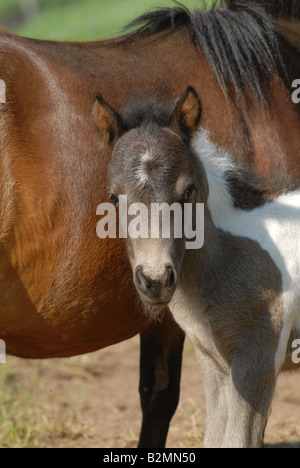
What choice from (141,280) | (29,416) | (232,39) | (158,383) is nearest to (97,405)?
(29,416)

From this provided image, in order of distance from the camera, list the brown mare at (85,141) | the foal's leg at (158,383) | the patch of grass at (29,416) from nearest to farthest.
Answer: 1. the brown mare at (85,141)
2. the foal's leg at (158,383)
3. the patch of grass at (29,416)

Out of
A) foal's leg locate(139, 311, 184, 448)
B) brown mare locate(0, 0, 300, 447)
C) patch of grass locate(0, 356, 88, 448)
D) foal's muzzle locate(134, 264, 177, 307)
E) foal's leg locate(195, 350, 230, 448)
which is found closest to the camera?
foal's muzzle locate(134, 264, 177, 307)

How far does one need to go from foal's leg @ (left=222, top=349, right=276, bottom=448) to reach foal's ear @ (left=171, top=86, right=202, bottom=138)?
981 mm

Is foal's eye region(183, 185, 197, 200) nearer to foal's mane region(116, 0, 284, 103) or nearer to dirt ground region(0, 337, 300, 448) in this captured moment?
foal's mane region(116, 0, 284, 103)

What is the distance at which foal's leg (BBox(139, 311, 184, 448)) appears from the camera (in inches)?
181

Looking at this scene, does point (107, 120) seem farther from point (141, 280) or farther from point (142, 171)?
point (141, 280)

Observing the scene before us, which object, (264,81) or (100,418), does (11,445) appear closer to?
(100,418)

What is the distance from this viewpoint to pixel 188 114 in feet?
10.7

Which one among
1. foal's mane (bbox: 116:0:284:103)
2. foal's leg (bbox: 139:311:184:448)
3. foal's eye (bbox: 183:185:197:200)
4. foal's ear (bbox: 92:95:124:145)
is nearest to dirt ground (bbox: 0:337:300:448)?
foal's leg (bbox: 139:311:184:448)

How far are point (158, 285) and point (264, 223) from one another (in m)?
0.75

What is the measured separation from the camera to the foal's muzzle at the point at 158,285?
9.49 ft

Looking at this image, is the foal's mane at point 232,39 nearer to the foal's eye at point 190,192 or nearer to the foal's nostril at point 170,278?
the foal's eye at point 190,192

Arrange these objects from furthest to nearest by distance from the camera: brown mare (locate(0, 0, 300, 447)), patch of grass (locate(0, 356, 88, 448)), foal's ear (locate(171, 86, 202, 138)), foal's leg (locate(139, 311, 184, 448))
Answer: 1. patch of grass (locate(0, 356, 88, 448))
2. foal's leg (locate(139, 311, 184, 448))
3. brown mare (locate(0, 0, 300, 447))
4. foal's ear (locate(171, 86, 202, 138))

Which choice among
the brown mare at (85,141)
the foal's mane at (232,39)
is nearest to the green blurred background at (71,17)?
the foal's mane at (232,39)
